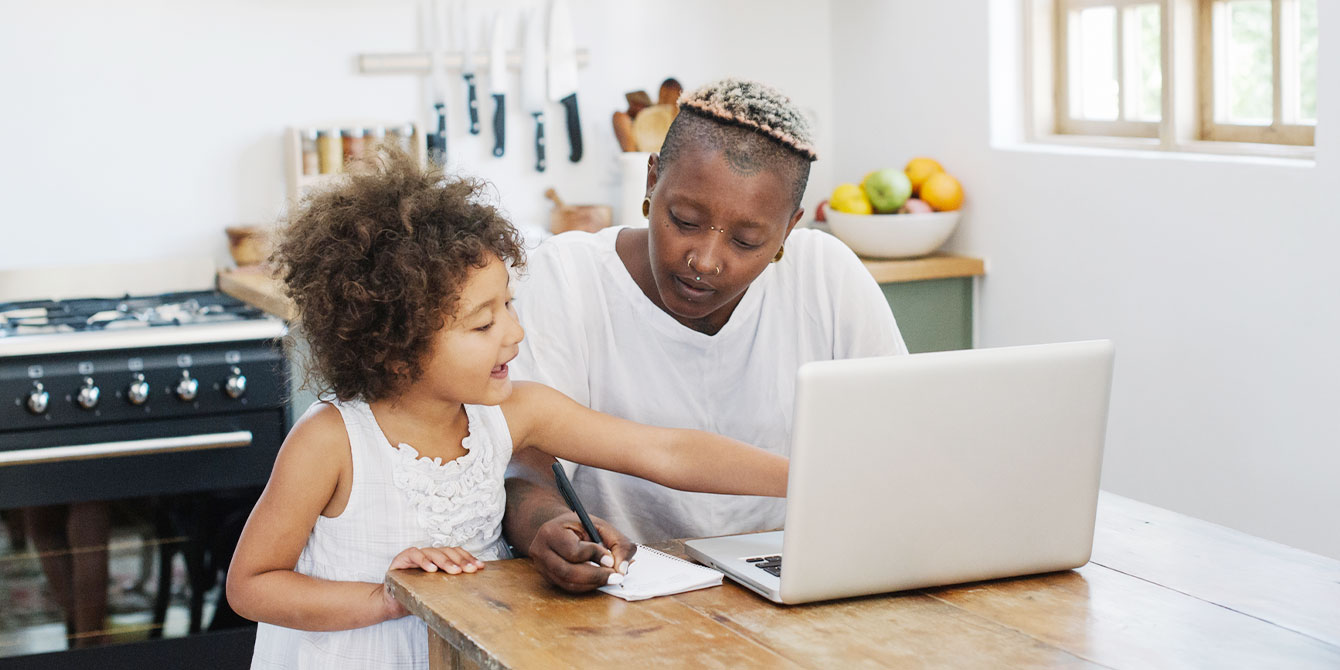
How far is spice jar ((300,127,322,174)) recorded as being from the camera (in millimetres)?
3240

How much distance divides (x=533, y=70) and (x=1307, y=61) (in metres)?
1.82

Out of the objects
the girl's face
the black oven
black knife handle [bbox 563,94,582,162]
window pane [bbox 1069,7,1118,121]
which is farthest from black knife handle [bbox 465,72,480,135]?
the girl's face

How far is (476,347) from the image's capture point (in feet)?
4.55

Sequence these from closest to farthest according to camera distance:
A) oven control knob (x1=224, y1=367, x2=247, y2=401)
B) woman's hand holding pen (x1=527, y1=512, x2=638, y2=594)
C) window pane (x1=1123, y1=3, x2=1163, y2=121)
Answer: woman's hand holding pen (x1=527, y1=512, x2=638, y2=594), oven control knob (x1=224, y1=367, x2=247, y2=401), window pane (x1=1123, y1=3, x2=1163, y2=121)

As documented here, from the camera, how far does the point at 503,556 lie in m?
1.52

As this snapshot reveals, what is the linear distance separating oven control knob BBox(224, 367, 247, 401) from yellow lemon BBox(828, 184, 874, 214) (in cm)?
148

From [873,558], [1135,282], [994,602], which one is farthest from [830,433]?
[1135,282]

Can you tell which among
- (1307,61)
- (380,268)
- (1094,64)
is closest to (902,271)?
(1094,64)

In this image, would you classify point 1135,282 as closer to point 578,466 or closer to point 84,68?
point 578,466

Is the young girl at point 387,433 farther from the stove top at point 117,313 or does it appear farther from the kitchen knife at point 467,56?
the kitchen knife at point 467,56

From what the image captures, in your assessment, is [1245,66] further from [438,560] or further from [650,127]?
[438,560]

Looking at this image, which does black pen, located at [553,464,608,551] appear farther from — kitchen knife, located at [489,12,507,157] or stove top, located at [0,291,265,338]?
kitchen knife, located at [489,12,507,157]

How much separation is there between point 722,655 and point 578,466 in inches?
26.7

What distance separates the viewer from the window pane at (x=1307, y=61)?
8.28ft
